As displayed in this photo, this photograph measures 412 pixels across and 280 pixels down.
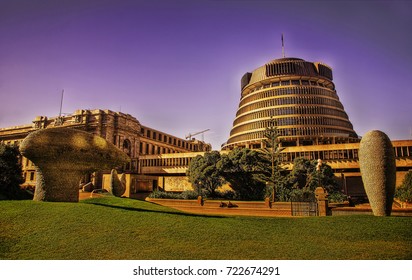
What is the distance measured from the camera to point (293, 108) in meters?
64.1

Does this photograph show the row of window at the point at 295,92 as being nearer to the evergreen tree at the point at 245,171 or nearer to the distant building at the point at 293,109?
the distant building at the point at 293,109

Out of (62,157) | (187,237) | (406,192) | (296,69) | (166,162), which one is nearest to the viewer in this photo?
(187,237)

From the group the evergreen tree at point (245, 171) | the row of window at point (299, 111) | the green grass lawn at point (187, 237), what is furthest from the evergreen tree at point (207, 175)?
the row of window at point (299, 111)

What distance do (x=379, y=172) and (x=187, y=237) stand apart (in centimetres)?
940

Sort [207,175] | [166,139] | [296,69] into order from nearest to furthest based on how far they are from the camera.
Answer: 1. [207,175]
2. [296,69]
3. [166,139]

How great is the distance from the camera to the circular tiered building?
204 ft

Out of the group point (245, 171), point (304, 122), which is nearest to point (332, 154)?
point (304, 122)

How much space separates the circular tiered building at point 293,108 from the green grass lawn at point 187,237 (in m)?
47.2

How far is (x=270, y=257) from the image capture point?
912 centimetres

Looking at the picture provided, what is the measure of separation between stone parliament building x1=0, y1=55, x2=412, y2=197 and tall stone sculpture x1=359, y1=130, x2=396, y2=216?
36.5m

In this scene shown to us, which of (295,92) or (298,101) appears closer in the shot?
(298,101)

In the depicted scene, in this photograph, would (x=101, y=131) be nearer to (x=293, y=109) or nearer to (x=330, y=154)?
(x=293, y=109)

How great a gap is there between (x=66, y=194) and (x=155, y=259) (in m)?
9.34
